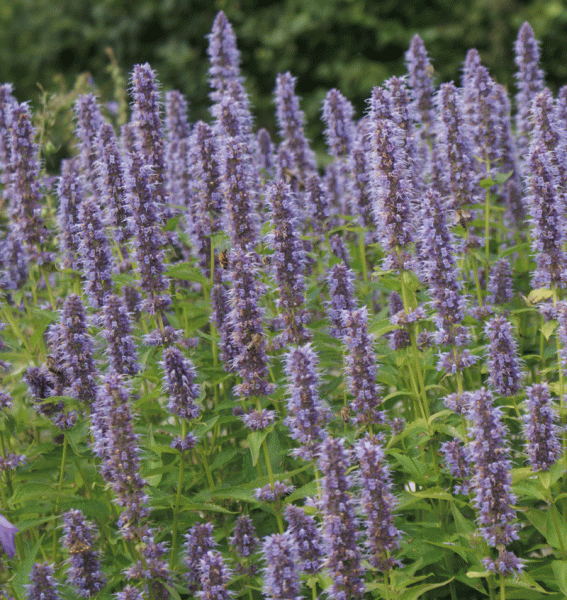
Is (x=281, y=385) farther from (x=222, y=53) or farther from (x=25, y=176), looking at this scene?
(x=222, y=53)

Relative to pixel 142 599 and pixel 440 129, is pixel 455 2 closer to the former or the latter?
pixel 440 129

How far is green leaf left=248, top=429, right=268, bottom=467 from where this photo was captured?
154 inches

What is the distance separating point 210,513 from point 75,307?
4.28 ft

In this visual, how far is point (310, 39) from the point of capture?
561 inches

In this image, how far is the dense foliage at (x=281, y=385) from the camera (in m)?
3.50

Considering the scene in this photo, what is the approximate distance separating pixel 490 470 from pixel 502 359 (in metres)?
0.80

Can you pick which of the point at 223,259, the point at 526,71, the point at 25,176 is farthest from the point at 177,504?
the point at 526,71

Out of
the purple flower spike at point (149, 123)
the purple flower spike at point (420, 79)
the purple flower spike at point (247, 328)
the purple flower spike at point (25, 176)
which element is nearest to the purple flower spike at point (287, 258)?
the purple flower spike at point (247, 328)

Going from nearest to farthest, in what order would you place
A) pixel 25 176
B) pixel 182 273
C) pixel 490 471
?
pixel 490 471 → pixel 182 273 → pixel 25 176

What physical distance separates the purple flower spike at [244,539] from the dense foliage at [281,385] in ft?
0.03

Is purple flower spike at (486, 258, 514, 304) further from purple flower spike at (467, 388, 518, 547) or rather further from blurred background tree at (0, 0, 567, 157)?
blurred background tree at (0, 0, 567, 157)

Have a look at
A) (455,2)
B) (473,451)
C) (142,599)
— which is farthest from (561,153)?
(455,2)

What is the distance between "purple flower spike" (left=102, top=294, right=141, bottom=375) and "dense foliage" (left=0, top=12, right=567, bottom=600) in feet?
0.04

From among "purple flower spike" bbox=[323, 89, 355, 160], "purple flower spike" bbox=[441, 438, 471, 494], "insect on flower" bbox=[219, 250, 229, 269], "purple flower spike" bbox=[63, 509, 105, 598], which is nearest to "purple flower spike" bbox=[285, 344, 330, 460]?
"purple flower spike" bbox=[441, 438, 471, 494]
